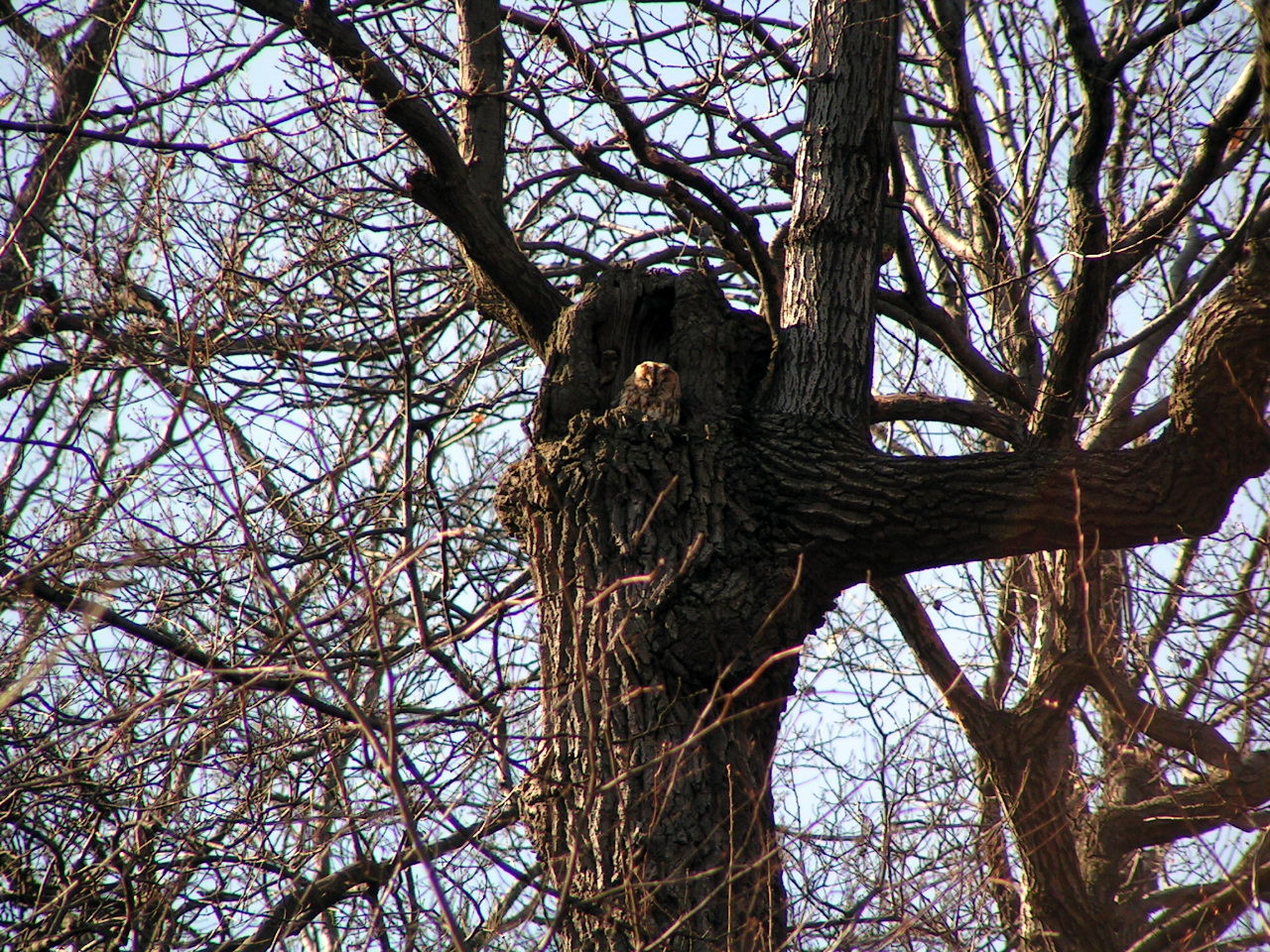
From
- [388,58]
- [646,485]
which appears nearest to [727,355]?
[646,485]

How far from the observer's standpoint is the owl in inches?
136

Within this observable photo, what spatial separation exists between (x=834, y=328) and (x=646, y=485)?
0.98 m

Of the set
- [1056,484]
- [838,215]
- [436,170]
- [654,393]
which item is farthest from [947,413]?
[436,170]

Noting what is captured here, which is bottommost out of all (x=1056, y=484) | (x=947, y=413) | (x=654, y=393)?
(x=1056, y=484)

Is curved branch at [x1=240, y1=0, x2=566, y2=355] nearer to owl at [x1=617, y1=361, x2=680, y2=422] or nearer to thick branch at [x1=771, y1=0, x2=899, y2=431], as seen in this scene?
owl at [x1=617, y1=361, x2=680, y2=422]

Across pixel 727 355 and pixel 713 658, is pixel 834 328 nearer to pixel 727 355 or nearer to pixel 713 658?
pixel 727 355

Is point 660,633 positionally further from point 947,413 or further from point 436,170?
point 947,413

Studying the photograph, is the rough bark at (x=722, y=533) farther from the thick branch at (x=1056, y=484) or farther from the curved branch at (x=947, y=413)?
the curved branch at (x=947, y=413)

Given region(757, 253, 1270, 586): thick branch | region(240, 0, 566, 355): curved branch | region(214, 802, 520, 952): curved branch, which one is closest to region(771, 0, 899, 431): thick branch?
region(757, 253, 1270, 586): thick branch

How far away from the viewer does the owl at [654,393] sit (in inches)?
136

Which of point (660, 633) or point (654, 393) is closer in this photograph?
point (660, 633)

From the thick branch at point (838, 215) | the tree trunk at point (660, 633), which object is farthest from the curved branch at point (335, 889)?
the thick branch at point (838, 215)

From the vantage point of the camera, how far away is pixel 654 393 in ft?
11.3

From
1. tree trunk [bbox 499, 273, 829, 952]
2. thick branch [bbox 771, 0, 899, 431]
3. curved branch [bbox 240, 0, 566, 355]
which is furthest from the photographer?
thick branch [bbox 771, 0, 899, 431]
